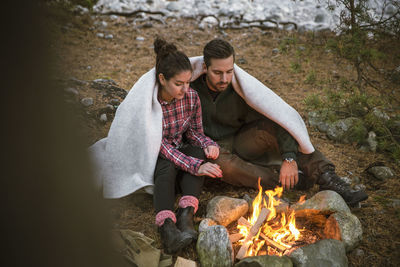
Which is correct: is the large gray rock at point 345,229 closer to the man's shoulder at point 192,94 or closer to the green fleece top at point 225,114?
the green fleece top at point 225,114

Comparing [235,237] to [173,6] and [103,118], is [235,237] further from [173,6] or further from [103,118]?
[173,6]

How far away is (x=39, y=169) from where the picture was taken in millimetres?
647

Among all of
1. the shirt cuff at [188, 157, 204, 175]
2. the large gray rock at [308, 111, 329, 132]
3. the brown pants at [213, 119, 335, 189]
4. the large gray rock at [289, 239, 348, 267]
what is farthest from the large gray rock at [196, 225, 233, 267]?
the large gray rock at [308, 111, 329, 132]

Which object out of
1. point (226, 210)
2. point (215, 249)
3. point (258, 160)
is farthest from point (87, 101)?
point (215, 249)

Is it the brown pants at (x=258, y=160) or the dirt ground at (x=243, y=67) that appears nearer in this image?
the dirt ground at (x=243, y=67)

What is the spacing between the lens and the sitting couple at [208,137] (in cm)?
284

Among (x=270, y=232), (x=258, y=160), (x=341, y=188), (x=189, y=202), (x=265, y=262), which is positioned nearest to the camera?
(x=265, y=262)

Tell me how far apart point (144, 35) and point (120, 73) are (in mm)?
1940

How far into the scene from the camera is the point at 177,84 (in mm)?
2850

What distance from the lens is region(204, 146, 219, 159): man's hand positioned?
3.03m

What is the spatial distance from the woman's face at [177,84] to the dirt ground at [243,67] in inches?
33.7

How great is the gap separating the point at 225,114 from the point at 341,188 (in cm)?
130

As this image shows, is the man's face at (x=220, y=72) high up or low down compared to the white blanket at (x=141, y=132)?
up

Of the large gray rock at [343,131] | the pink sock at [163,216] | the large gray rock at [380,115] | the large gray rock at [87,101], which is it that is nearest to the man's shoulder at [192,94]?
the pink sock at [163,216]
